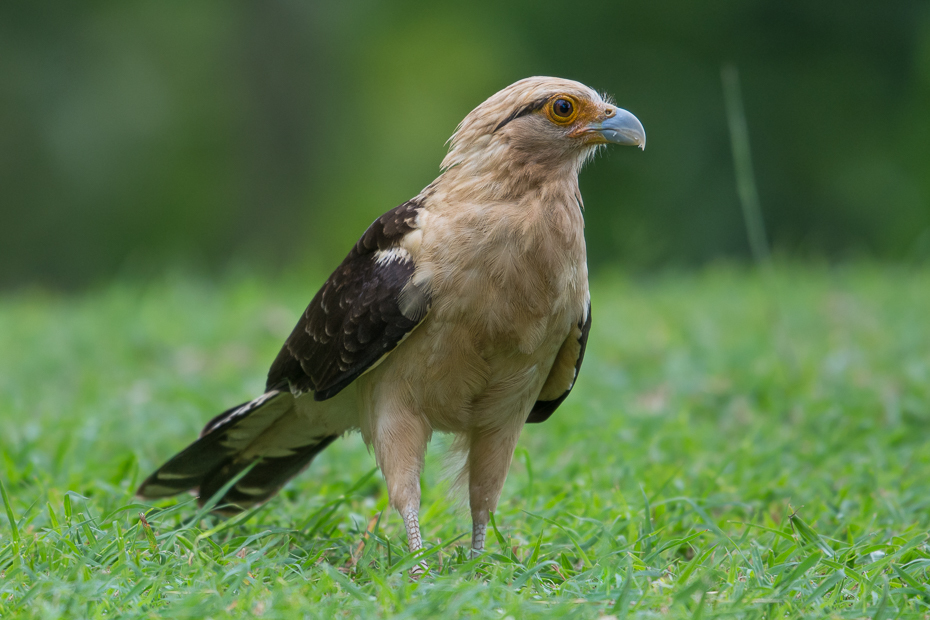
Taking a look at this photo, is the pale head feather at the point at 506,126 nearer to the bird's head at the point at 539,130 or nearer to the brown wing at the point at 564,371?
the bird's head at the point at 539,130

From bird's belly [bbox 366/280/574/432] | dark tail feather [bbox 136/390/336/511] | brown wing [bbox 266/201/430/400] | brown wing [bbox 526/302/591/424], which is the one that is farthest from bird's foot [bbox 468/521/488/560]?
dark tail feather [bbox 136/390/336/511]

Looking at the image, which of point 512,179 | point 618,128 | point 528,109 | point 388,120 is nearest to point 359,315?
point 512,179

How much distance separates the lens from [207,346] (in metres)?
7.64

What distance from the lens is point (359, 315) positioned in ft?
12.6

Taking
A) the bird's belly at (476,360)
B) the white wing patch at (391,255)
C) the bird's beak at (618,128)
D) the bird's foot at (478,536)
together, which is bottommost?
the bird's foot at (478,536)

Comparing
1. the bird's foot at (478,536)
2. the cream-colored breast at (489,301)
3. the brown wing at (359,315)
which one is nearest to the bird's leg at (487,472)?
the bird's foot at (478,536)

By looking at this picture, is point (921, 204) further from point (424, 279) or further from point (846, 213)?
point (424, 279)

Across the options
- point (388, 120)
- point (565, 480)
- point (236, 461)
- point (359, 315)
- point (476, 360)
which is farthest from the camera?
point (388, 120)

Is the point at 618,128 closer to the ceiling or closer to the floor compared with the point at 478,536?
closer to the ceiling

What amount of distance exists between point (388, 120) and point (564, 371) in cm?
1846

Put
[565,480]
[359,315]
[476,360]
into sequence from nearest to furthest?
[476,360] < [359,315] < [565,480]

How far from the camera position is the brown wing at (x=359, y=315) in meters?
3.71

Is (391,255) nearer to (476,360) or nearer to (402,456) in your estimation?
(476,360)

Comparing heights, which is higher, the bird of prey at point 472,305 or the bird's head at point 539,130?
the bird's head at point 539,130
